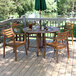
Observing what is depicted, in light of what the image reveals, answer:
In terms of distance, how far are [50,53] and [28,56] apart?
28.1 inches

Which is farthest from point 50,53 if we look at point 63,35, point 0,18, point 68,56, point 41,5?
point 0,18

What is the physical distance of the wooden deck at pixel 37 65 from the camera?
3.14 metres

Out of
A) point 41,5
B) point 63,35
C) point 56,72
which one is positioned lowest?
point 56,72

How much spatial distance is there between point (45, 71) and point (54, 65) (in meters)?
0.41

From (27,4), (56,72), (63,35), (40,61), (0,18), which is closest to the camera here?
(56,72)

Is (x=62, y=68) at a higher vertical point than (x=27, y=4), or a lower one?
lower

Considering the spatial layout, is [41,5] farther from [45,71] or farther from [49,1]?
[49,1]

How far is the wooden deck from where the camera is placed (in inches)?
123

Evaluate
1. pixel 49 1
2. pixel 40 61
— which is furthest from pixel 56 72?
pixel 49 1

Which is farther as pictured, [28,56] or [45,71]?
[28,56]

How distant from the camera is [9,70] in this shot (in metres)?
3.29

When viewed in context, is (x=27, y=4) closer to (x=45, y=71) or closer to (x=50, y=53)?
(x=50, y=53)

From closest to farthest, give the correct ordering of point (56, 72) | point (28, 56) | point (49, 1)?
1. point (56, 72)
2. point (28, 56)
3. point (49, 1)

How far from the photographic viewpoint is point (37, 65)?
3531 mm
